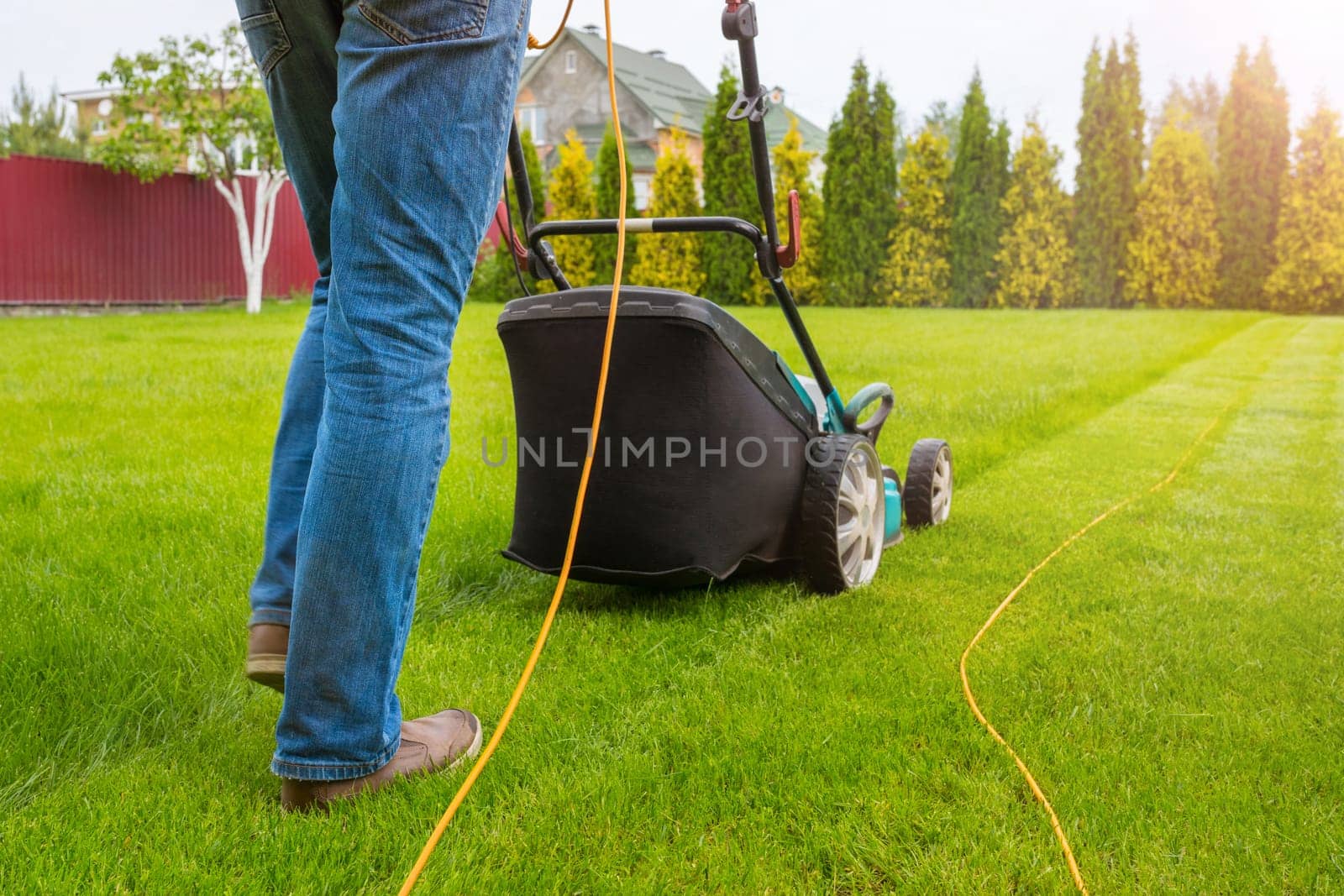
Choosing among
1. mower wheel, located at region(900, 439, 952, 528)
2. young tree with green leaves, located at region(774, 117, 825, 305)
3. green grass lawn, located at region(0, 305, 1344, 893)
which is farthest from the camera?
young tree with green leaves, located at region(774, 117, 825, 305)

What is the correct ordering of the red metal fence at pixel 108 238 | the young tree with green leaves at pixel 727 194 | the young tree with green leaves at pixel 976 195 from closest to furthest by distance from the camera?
the red metal fence at pixel 108 238, the young tree with green leaves at pixel 727 194, the young tree with green leaves at pixel 976 195

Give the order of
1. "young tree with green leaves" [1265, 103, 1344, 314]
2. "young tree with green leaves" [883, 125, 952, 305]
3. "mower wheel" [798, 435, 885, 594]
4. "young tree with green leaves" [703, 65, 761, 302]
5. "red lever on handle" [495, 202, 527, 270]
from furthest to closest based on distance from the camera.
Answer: "young tree with green leaves" [1265, 103, 1344, 314] → "young tree with green leaves" [883, 125, 952, 305] → "young tree with green leaves" [703, 65, 761, 302] → "mower wheel" [798, 435, 885, 594] → "red lever on handle" [495, 202, 527, 270]

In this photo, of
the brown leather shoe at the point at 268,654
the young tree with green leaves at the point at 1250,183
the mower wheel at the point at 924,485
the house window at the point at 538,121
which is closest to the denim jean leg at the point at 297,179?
the brown leather shoe at the point at 268,654

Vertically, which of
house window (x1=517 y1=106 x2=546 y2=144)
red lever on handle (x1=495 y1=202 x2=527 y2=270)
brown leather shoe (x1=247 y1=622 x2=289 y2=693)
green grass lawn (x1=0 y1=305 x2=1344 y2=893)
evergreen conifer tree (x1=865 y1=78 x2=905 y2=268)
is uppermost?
house window (x1=517 y1=106 x2=546 y2=144)

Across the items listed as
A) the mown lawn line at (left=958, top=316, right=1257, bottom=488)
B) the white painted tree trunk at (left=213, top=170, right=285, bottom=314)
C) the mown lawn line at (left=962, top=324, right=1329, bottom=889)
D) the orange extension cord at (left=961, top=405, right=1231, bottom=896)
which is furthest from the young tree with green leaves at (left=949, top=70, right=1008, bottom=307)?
the orange extension cord at (left=961, top=405, right=1231, bottom=896)

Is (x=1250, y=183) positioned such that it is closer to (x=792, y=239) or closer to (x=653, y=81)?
(x=653, y=81)

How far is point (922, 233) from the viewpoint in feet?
62.0

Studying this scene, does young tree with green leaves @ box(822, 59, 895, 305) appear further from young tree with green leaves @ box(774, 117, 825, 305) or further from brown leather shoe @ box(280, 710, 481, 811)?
brown leather shoe @ box(280, 710, 481, 811)

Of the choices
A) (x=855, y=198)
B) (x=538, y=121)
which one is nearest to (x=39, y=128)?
(x=538, y=121)

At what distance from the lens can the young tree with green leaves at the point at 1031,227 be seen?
1922 cm

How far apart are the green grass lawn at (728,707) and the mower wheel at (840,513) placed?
0.25ft

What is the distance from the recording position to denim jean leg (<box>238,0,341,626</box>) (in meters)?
1.53

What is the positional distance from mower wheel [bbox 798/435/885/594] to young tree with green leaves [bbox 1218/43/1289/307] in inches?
822

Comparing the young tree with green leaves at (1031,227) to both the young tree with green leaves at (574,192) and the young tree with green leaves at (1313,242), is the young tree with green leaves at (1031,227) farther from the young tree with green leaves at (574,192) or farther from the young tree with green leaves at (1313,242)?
the young tree with green leaves at (574,192)
